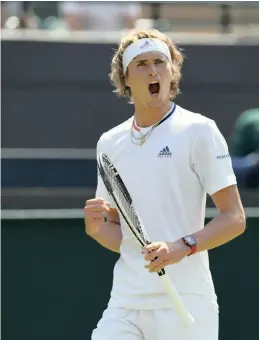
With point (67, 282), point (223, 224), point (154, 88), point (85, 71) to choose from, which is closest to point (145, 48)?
point (154, 88)

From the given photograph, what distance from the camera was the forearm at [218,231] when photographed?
3.25 m

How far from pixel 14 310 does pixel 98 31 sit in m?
4.41

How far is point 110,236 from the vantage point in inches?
144

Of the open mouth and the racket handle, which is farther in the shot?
the open mouth

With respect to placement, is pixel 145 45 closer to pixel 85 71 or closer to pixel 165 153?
pixel 165 153

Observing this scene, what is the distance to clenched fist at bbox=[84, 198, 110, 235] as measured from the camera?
3387 millimetres

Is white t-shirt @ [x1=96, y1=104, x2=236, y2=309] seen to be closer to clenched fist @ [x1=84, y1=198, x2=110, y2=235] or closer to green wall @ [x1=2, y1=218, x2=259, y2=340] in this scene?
clenched fist @ [x1=84, y1=198, x2=110, y2=235]

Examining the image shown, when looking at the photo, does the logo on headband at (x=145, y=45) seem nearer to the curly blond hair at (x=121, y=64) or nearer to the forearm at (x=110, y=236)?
the curly blond hair at (x=121, y=64)

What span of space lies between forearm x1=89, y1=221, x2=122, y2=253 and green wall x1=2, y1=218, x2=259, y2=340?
5.79ft

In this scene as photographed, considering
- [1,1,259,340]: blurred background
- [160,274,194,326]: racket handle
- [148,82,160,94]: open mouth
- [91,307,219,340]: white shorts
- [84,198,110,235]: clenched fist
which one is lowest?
[91,307,219,340]: white shorts

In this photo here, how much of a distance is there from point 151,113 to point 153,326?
30.9 inches

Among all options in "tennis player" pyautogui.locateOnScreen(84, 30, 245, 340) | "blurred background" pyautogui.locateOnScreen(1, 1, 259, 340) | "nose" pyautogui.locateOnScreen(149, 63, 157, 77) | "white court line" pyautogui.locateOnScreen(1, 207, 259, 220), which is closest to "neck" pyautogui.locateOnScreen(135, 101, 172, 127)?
"tennis player" pyautogui.locateOnScreen(84, 30, 245, 340)

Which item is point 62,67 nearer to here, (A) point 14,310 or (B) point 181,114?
(A) point 14,310

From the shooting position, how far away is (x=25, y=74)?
9.10 meters
